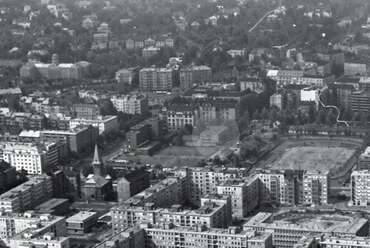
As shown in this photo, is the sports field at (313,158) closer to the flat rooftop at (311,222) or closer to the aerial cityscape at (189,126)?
the aerial cityscape at (189,126)

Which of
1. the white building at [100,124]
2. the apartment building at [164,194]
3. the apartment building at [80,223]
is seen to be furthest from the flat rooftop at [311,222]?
the white building at [100,124]

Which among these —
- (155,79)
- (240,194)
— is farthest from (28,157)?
(155,79)

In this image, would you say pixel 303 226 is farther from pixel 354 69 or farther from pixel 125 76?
pixel 125 76

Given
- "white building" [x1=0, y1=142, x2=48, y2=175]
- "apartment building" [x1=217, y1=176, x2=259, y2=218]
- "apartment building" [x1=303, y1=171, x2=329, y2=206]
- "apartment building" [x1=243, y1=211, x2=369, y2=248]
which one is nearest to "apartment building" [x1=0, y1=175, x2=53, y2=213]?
"white building" [x1=0, y1=142, x2=48, y2=175]

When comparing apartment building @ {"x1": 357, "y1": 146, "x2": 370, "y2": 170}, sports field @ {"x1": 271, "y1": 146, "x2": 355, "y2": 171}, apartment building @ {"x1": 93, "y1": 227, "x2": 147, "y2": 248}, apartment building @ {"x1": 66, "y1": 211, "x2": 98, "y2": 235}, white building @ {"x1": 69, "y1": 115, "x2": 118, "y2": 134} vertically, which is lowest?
apartment building @ {"x1": 66, "y1": 211, "x2": 98, "y2": 235}

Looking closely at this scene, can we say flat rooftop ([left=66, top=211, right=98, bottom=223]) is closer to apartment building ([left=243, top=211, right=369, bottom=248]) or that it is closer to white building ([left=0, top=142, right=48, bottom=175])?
apartment building ([left=243, top=211, right=369, bottom=248])

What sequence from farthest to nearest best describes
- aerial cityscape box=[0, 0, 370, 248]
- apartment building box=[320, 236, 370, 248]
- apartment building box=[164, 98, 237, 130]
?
1. apartment building box=[164, 98, 237, 130]
2. aerial cityscape box=[0, 0, 370, 248]
3. apartment building box=[320, 236, 370, 248]
